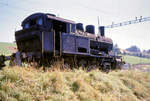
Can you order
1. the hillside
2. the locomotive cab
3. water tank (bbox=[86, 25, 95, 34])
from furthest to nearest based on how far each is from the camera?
water tank (bbox=[86, 25, 95, 34]) → the locomotive cab → the hillside

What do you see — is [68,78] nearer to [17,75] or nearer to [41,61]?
[17,75]

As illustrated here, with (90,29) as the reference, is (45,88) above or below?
below

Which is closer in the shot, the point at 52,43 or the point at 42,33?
the point at 42,33

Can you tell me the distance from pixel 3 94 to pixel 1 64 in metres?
2.89

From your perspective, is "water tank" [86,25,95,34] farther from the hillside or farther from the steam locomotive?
the hillside

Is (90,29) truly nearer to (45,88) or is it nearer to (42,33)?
(42,33)

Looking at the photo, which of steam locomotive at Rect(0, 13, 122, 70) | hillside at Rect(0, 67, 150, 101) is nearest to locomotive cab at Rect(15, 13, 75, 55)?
steam locomotive at Rect(0, 13, 122, 70)

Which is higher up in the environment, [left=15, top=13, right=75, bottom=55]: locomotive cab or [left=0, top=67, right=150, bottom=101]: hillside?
[left=15, top=13, right=75, bottom=55]: locomotive cab

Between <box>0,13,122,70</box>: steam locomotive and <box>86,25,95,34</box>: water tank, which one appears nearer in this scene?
<box>0,13,122,70</box>: steam locomotive

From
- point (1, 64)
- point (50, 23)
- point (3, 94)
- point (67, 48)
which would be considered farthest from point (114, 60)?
point (3, 94)

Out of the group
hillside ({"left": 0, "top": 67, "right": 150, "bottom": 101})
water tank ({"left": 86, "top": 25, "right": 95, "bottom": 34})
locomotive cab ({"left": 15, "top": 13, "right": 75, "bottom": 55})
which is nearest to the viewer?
hillside ({"left": 0, "top": 67, "right": 150, "bottom": 101})

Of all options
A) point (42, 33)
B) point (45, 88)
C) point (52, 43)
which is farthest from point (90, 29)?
point (45, 88)

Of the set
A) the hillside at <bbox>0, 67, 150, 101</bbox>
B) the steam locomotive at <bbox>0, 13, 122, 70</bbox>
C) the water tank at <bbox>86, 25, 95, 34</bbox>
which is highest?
the water tank at <bbox>86, 25, 95, 34</bbox>

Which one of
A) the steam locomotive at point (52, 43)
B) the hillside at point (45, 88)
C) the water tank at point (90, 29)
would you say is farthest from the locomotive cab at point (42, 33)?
the water tank at point (90, 29)
